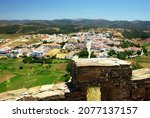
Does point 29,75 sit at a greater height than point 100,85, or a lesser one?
lesser

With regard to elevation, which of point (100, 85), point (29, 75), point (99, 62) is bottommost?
point (29, 75)

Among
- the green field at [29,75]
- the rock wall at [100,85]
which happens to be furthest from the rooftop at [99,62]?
the green field at [29,75]

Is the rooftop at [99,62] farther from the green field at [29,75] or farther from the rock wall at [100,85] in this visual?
the green field at [29,75]

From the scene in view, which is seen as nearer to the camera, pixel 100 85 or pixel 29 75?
pixel 100 85

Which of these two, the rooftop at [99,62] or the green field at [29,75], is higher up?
the rooftop at [99,62]

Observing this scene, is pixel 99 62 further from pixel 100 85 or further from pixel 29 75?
pixel 29 75

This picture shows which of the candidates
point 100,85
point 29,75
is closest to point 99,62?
point 100,85

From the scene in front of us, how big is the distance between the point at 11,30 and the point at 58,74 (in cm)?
8573

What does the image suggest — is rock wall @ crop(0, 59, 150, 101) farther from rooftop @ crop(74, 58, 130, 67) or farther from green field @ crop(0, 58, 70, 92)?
green field @ crop(0, 58, 70, 92)

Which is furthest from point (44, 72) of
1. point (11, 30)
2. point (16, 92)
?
point (11, 30)

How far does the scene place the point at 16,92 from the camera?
12.4 feet

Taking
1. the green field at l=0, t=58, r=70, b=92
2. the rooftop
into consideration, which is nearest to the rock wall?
the rooftop

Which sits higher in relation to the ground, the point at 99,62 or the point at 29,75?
the point at 99,62

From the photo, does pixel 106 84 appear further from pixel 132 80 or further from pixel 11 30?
pixel 11 30
